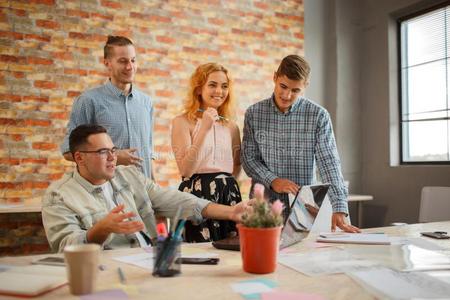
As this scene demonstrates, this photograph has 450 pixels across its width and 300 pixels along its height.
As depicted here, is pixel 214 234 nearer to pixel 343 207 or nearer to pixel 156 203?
pixel 156 203

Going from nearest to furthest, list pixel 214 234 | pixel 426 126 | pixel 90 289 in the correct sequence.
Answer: pixel 90 289
pixel 214 234
pixel 426 126

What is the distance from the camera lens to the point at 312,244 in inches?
61.0

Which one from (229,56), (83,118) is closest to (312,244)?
(83,118)

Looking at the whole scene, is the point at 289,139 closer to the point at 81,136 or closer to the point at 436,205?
the point at 81,136

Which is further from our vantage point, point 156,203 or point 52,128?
point 52,128

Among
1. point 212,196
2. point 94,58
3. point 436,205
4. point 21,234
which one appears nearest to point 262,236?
point 212,196

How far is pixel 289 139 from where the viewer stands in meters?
2.23

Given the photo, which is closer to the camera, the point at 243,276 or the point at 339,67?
the point at 243,276

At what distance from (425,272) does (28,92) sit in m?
3.18

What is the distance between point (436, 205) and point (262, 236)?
227 cm

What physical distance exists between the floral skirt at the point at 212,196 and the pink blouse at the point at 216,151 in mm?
40

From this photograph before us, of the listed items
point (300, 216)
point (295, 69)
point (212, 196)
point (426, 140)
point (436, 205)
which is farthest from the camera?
point (426, 140)

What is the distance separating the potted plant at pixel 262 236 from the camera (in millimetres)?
1131

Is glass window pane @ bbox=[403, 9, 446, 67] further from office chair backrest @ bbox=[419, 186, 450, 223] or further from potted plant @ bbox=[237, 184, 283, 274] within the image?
potted plant @ bbox=[237, 184, 283, 274]
